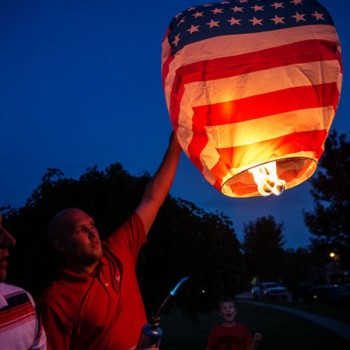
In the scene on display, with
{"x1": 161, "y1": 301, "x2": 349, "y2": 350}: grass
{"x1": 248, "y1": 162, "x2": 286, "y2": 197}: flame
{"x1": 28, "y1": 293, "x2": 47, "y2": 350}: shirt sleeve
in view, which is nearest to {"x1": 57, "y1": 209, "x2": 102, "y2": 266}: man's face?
{"x1": 28, "y1": 293, "x2": 47, "y2": 350}: shirt sleeve

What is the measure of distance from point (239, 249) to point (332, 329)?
795 centimetres

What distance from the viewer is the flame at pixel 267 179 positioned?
9.13 ft

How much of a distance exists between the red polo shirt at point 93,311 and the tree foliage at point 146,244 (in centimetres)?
537

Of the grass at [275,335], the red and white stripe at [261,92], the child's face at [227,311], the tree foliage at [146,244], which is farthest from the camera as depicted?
the grass at [275,335]

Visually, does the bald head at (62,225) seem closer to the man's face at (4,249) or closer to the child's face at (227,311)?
the man's face at (4,249)

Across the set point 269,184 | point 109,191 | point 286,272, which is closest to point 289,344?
point 109,191

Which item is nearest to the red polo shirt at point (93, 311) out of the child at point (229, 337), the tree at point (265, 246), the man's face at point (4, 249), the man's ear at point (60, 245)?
the man's ear at point (60, 245)

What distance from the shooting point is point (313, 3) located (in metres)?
2.81

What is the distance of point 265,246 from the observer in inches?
2451

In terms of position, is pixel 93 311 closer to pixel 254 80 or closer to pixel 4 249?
pixel 4 249

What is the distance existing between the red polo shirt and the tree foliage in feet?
17.6

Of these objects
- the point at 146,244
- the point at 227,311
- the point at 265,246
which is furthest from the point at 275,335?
the point at 265,246

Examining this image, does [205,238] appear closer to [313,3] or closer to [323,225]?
[313,3]

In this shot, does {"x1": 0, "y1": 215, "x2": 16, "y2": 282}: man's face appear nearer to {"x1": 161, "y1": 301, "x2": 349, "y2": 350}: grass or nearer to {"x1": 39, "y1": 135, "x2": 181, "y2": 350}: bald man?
{"x1": 39, "y1": 135, "x2": 181, "y2": 350}: bald man
